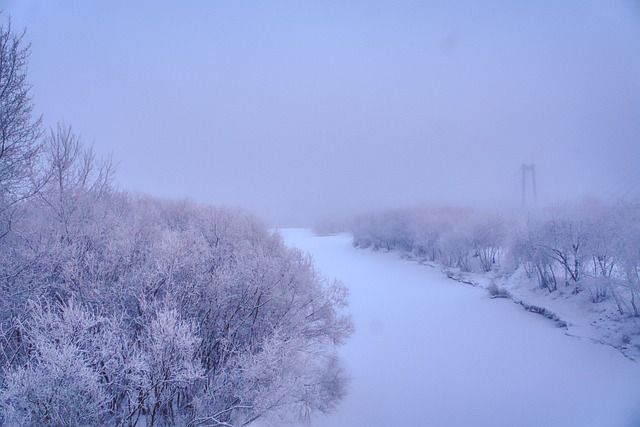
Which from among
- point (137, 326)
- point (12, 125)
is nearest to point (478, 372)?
point (137, 326)

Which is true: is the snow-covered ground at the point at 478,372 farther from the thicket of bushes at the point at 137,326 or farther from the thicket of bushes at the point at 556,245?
the thicket of bushes at the point at 556,245

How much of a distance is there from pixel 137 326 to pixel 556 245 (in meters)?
16.1

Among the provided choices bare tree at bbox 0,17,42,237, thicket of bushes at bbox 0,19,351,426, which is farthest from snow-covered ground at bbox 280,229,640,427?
bare tree at bbox 0,17,42,237

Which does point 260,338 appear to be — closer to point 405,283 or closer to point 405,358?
point 405,358

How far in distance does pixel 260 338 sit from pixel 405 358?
19.5 ft

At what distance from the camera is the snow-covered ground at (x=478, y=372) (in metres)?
7.85

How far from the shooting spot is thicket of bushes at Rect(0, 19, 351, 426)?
441 centimetres

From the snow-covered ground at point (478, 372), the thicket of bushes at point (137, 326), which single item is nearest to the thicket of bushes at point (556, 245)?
the snow-covered ground at point (478, 372)

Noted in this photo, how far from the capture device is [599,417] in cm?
751

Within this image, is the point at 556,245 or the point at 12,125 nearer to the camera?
the point at 12,125

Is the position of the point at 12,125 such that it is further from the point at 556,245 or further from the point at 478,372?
the point at 556,245

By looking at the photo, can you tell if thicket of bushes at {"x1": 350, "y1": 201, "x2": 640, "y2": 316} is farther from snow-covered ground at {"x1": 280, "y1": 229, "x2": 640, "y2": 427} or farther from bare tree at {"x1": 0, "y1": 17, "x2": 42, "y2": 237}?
bare tree at {"x1": 0, "y1": 17, "x2": 42, "y2": 237}

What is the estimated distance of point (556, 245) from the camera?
15320 millimetres

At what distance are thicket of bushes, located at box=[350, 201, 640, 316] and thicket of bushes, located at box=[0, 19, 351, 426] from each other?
9307 millimetres
